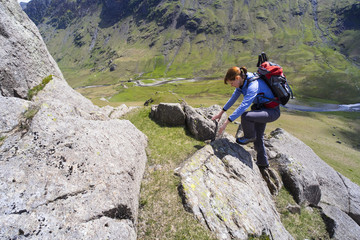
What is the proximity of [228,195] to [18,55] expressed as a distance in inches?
801

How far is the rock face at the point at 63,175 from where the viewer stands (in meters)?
5.97

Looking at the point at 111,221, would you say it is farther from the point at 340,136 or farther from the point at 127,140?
the point at 340,136

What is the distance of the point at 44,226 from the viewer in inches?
229

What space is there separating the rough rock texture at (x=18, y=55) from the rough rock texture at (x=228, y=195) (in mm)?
15477

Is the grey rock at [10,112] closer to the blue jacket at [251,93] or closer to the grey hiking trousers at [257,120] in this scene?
the blue jacket at [251,93]

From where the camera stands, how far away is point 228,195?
34.4 feet

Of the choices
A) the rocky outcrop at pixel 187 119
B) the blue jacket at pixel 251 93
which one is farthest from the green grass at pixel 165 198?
the blue jacket at pixel 251 93

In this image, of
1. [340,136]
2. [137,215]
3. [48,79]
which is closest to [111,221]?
[137,215]

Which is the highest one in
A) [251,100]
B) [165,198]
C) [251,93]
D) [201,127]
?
[251,93]

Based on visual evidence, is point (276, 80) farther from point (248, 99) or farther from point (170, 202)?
point (170, 202)

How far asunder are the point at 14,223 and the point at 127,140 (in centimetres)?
669

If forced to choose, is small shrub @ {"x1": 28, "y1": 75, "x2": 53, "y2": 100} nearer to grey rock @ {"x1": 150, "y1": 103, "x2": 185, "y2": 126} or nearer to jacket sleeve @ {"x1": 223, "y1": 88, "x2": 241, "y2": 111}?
grey rock @ {"x1": 150, "y1": 103, "x2": 185, "y2": 126}

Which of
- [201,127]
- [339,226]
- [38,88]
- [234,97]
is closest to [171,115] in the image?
[201,127]

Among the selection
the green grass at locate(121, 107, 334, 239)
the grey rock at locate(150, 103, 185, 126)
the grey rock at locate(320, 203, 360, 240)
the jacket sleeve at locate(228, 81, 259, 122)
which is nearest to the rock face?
the green grass at locate(121, 107, 334, 239)
